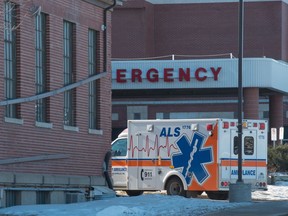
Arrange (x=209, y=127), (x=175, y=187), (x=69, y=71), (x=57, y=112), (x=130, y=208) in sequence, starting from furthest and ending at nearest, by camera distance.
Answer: (x=175, y=187), (x=209, y=127), (x=69, y=71), (x=57, y=112), (x=130, y=208)

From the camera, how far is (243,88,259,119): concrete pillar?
173ft

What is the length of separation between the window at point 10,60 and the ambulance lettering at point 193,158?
25.1ft

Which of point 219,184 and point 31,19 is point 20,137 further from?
point 219,184

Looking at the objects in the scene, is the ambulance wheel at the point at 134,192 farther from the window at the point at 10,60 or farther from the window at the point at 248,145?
the window at the point at 10,60

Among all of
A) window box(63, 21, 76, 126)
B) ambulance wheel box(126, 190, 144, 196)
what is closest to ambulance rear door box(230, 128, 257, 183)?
ambulance wheel box(126, 190, 144, 196)

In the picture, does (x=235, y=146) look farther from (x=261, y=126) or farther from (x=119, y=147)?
(x=119, y=147)

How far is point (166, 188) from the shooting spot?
3036cm

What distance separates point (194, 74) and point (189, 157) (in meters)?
23.1

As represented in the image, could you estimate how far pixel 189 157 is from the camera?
2973 centimetres

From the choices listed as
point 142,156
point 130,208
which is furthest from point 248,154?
point 130,208

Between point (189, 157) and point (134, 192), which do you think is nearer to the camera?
point (189, 157)

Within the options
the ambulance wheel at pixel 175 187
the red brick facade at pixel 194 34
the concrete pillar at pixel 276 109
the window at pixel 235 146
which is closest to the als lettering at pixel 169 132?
the ambulance wheel at pixel 175 187

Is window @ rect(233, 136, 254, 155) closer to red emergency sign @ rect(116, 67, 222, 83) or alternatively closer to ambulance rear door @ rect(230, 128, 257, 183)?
ambulance rear door @ rect(230, 128, 257, 183)

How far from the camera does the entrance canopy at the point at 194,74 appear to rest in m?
51.9
